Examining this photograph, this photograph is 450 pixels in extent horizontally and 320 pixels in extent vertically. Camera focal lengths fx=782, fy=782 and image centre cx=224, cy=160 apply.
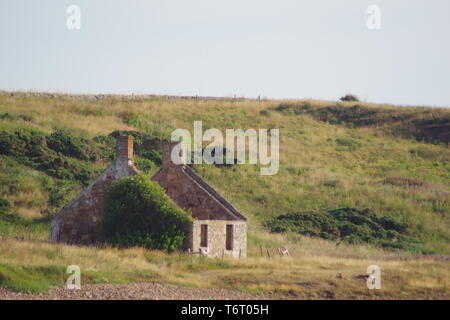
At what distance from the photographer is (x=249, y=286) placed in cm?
2559

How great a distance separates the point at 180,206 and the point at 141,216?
99.3 inches

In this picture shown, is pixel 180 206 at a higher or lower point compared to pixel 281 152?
higher

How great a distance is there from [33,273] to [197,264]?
7140 mm

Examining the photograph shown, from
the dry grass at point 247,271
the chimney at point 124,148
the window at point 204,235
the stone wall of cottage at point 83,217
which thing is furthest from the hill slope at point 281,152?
the dry grass at point 247,271

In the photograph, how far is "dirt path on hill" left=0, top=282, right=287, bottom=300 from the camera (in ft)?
71.7

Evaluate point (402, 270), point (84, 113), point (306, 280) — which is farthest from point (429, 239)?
point (84, 113)

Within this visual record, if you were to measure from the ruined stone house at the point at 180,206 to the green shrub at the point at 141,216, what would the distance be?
29.1 inches

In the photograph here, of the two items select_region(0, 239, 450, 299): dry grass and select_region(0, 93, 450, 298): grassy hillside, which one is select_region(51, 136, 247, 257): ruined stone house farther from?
select_region(0, 93, 450, 298): grassy hillside

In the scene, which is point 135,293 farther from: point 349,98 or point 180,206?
point 349,98

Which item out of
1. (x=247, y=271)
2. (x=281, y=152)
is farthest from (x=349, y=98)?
(x=247, y=271)

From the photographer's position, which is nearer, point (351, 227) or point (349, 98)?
point (351, 227)

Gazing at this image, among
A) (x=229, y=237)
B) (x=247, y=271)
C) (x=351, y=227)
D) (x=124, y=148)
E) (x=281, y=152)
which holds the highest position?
(x=124, y=148)

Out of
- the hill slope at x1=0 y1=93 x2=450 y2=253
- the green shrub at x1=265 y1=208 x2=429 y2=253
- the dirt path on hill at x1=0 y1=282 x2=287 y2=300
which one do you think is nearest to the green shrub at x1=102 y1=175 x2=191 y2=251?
A: the dirt path on hill at x1=0 y1=282 x2=287 y2=300

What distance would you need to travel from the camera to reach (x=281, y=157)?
67562 millimetres
